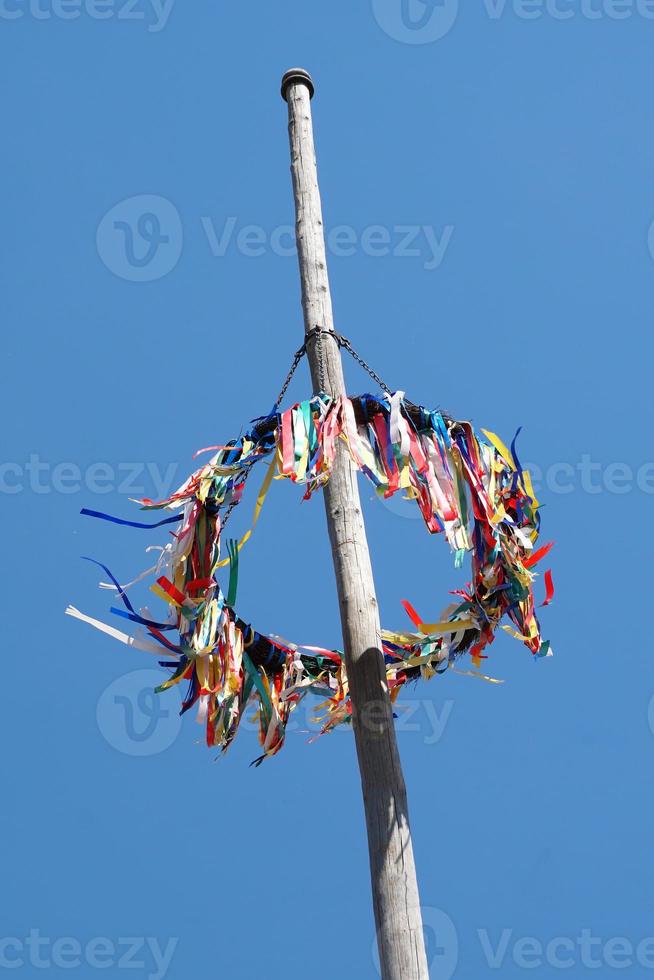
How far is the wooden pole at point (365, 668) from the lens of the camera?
14.2 ft

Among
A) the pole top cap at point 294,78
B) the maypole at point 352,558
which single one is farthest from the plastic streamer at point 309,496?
the pole top cap at point 294,78

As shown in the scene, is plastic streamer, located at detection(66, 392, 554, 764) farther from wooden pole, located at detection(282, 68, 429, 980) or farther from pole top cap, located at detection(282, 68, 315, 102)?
pole top cap, located at detection(282, 68, 315, 102)

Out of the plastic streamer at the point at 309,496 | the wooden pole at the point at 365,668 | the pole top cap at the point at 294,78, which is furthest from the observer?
the pole top cap at the point at 294,78

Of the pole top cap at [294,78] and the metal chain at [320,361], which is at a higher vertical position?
the pole top cap at [294,78]

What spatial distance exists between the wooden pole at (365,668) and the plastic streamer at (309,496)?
0.21m

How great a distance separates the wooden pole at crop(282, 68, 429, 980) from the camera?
4.32 m

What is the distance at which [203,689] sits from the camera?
Result: 4.96 meters

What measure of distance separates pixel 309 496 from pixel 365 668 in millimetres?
602

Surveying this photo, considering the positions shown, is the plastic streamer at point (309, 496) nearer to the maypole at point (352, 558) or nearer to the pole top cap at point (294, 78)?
the maypole at point (352, 558)

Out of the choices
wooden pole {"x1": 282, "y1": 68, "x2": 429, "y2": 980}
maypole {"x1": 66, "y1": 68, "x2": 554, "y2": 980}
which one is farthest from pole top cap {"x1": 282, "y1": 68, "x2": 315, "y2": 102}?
maypole {"x1": 66, "y1": 68, "x2": 554, "y2": 980}

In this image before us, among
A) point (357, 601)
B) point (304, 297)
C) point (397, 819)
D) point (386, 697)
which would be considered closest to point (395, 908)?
point (397, 819)

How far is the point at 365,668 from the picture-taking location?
15.6 ft

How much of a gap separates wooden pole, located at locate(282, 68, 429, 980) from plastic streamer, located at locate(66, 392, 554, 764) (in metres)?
0.21

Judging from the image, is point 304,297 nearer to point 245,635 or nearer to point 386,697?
point 245,635
